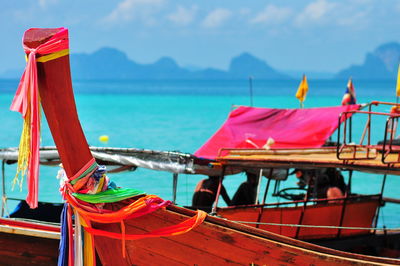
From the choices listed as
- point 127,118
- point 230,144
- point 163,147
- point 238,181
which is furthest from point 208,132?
point 230,144

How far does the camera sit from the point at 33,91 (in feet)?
17.1

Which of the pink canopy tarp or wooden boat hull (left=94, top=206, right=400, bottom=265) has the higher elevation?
the pink canopy tarp

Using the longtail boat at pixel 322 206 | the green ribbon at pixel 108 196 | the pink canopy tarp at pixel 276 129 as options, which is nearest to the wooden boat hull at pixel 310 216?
the longtail boat at pixel 322 206

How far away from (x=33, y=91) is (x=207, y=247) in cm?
202

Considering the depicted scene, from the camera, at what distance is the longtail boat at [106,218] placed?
5289 millimetres

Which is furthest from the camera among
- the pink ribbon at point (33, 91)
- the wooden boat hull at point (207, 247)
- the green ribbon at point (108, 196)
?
the wooden boat hull at point (207, 247)

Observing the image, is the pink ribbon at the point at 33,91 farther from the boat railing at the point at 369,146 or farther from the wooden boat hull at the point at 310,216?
the wooden boat hull at the point at 310,216

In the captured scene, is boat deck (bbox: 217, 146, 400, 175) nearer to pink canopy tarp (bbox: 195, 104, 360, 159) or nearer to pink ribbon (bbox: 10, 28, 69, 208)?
pink canopy tarp (bbox: 195, 104, 360, 159)

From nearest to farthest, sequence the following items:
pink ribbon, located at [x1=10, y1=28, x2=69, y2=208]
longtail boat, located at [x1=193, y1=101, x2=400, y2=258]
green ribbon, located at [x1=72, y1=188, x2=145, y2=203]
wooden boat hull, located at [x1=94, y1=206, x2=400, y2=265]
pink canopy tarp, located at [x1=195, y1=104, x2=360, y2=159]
→ pink ribbon, located at [x1=10, y1=28, x2=69, y2=208] < green ribbon, located at [x1=72, y1=188, x2=145, y2=203] < wooden boat hull, located at [x1=94, y1=206, x2=400, y2=265] < longtail boat, located at [x1=193, y1=101, x2=400, y2=258] < pink canopy tarp, located at [x1=195, y1=104, x2=360, y2=159]

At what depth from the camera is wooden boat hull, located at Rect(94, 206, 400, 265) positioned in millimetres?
5785

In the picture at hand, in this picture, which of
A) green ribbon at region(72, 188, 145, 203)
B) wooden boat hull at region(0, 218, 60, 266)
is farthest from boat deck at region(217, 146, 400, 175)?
green ribbon at region(72, 188, 145, 203)

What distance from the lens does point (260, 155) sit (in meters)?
9.98

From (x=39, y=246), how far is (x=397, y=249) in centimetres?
576

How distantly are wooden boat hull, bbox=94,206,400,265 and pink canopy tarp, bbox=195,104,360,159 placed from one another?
21.1ft
